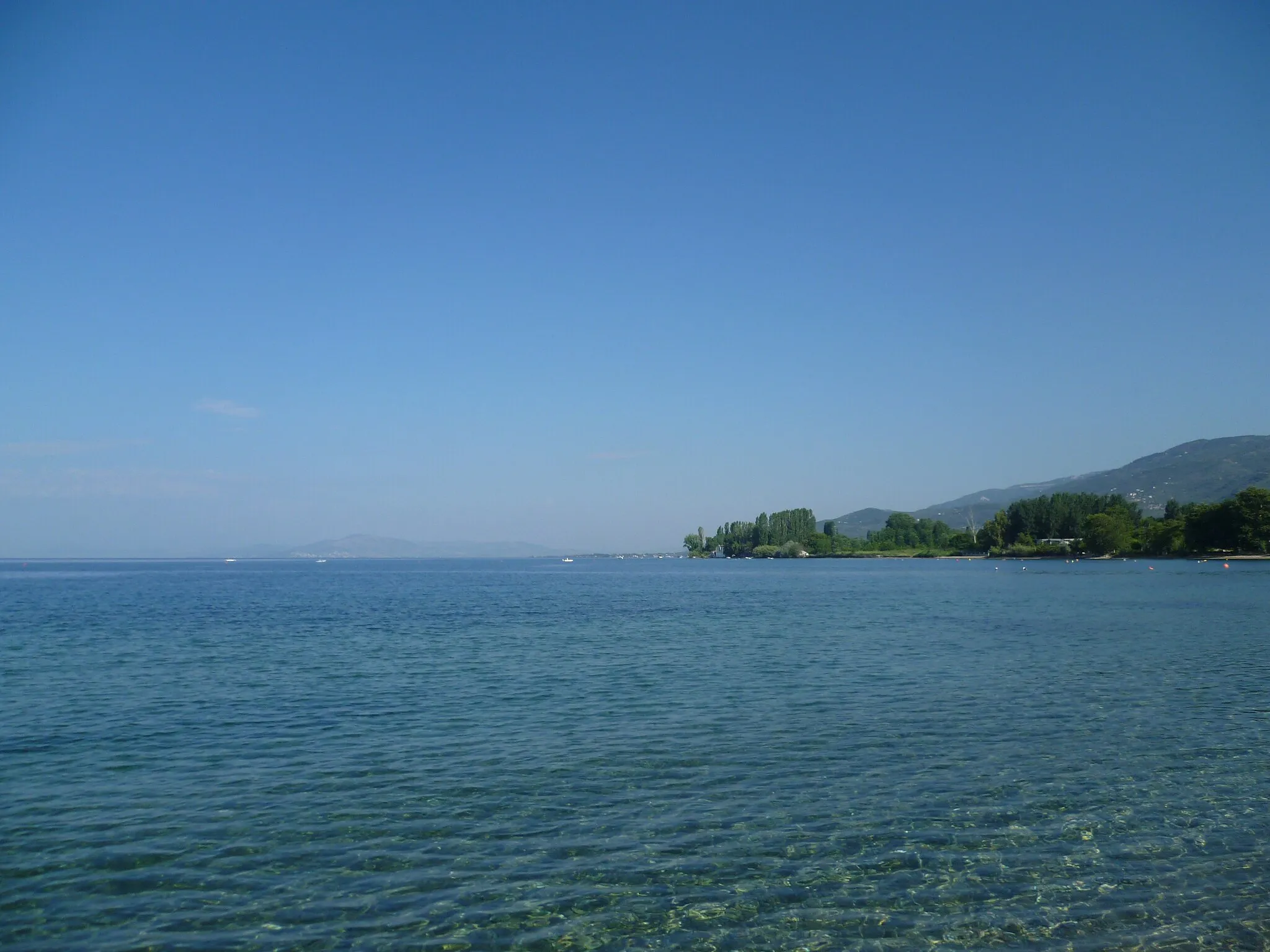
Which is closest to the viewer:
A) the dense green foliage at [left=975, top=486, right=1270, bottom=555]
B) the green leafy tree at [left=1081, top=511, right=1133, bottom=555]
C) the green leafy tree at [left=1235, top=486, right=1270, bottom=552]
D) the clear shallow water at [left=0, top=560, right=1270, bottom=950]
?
the clear shallow water at [left=0, top=560, right=1270, bottom=950]

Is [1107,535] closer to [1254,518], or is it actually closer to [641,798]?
[1254,518]

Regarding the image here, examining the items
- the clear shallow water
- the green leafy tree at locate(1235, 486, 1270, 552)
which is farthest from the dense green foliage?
the clear shallow water

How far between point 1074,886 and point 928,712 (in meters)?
11.2

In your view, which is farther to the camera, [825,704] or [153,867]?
[825,704]

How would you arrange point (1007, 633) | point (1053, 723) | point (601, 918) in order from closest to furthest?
point (601, 918), point (1053, 723), point (1007, 633)

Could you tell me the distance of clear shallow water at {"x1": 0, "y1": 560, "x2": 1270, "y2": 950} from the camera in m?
10.6

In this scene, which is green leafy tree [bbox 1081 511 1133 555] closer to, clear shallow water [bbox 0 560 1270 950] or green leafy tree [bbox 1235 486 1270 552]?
green leafy tree [bbox 1235 486 1270 552]

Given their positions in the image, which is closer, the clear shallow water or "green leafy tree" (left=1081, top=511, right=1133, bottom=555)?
the clear shallow water

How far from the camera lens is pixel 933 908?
10.8 meters

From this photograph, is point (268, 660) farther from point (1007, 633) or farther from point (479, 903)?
point (1007, 633)

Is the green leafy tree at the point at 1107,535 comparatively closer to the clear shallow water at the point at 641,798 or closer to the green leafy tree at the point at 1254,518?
the green leafy tree at the point at 1254,518

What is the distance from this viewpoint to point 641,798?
1523 cm

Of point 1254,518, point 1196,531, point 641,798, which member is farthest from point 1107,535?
point 641,798

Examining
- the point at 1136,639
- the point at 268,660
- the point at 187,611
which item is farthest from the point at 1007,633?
the point at 187,611
